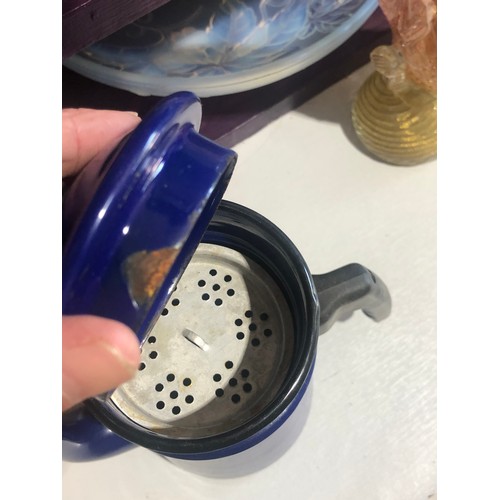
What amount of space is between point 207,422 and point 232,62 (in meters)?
0.27

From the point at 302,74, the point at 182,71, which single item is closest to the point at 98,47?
the point at 182,71

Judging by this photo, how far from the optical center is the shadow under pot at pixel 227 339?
1.19ft

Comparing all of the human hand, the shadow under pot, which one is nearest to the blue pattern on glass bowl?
the shadow under pot

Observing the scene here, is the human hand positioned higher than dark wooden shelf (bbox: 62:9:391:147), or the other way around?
the human hand

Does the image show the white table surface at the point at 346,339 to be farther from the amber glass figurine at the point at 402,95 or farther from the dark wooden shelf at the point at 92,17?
the dark wooden shelf at the point at 92,17

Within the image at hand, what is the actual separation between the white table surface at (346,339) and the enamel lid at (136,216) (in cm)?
23

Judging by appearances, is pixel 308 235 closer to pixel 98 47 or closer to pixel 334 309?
pixel 334 309

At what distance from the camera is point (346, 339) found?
49cm

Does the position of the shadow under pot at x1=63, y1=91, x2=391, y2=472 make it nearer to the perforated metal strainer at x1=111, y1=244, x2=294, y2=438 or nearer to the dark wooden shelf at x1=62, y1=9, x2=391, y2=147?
the perforated metal strainer at x1=111, y1=244, x2=294, y2=438

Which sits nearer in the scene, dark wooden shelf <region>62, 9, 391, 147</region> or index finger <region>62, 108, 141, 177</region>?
index finger <region>62, 108, 141, 177</region>

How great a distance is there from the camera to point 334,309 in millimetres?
408

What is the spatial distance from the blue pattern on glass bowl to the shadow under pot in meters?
0.14

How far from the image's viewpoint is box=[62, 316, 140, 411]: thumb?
0.24m

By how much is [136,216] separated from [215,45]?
9.7 inches
